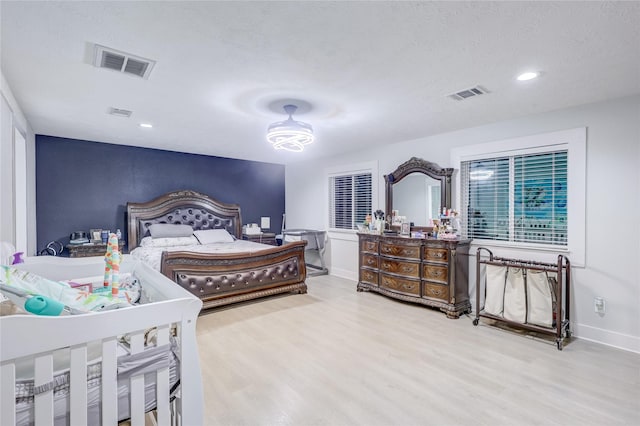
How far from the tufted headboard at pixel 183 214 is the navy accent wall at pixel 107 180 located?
0.18 m

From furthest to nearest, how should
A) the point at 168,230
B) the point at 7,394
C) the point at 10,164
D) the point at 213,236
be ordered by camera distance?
the point at 213,236 → the point at 168,230 → the point at 10,164 → the point at 7,394

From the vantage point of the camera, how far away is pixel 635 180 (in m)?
2.73

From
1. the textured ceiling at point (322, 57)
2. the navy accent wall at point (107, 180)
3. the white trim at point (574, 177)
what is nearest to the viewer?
the textured ceiling at point (322, 57)

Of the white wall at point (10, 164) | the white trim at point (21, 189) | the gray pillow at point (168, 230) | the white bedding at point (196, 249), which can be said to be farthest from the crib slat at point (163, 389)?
the gray pillow at point (168, 230)

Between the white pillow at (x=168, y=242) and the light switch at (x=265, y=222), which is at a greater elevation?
the light switch at (x=265, y=222)

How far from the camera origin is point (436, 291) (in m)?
3.70

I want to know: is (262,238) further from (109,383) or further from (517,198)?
(109,383)

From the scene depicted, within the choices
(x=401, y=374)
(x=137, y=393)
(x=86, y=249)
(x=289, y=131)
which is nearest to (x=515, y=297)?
(x=401, y=374)

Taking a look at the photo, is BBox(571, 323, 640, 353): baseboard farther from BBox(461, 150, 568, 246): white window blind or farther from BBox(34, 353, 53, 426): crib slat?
BBox(34, 353, 53, 426): crib slat

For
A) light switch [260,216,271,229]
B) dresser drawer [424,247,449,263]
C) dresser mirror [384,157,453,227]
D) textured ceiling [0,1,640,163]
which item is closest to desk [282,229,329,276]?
light switch [260,216,271,229]

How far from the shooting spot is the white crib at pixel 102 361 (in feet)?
3.22

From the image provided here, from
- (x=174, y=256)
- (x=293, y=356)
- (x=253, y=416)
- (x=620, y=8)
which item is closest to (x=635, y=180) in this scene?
(x=620, y=8)

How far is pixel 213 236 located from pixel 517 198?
4535 millimetres

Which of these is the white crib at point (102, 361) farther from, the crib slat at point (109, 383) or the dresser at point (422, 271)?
the dresser at point (422, 271)
